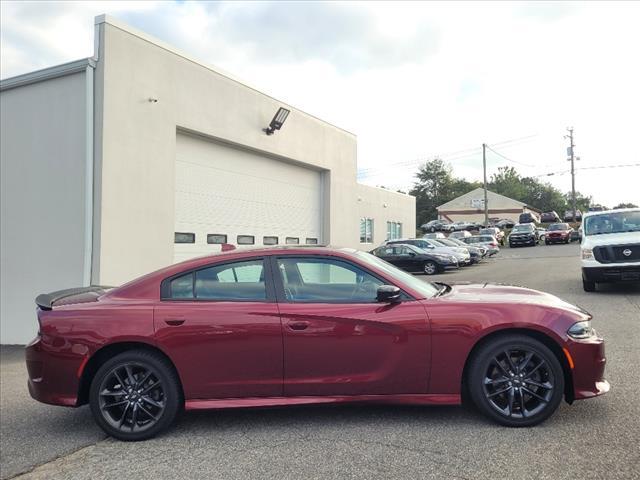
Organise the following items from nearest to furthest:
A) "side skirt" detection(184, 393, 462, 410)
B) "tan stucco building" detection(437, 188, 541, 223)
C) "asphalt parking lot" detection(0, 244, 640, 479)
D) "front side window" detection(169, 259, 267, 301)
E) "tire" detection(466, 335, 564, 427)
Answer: "asphalt parking lot" detection(0, 244, 640, 479)
"tire" detection(466, 335, 564, 427)
"side skirt" detection(184, 393, 462, 410)
"front side window" detection(169, 259, 267, 301)
"tan stucco building" detection(437, 188, 541, 223)

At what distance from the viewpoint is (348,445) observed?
3.79 m

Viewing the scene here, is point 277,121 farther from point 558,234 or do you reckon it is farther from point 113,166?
point 558,234

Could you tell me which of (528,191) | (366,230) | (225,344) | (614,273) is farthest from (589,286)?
(528,191)

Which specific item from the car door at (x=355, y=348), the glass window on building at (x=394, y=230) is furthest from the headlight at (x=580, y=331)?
the glass window on building at (x=394, y=230)

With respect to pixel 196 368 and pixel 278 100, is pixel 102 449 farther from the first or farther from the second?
pixel 278 100

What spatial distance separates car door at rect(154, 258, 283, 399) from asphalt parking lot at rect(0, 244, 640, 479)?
40cm

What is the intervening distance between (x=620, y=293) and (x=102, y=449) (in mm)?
10536

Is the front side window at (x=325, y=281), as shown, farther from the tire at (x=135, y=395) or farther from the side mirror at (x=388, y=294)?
the tire at (x=135, y=395)

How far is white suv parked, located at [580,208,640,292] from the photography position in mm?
10562

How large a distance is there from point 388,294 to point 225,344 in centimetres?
133

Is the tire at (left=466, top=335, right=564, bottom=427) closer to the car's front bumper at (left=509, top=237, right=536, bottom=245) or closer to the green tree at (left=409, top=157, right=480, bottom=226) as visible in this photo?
the car's front bumper at (left=509, top=237, right=536, bottom=245)

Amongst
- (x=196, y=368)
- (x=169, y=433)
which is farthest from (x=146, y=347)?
(x=169, y=433)

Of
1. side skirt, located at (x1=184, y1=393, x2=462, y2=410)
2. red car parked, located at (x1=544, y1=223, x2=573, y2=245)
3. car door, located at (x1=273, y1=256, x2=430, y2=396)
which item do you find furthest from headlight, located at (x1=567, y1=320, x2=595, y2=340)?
red car parked, located at (x1=544, y1=223, x2=573, y2=245)

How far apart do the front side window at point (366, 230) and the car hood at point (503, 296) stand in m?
16.6
